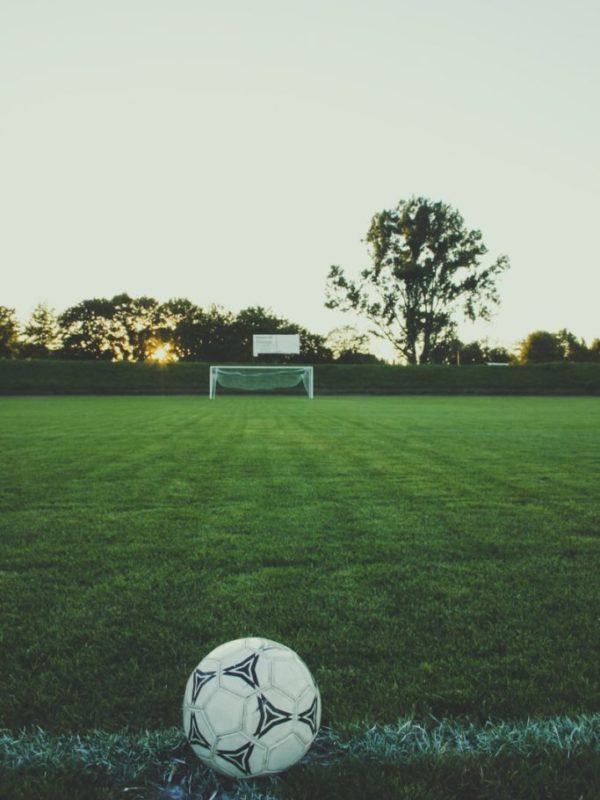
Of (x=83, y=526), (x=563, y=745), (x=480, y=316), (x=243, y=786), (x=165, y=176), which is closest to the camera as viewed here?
(x=243, y=786)

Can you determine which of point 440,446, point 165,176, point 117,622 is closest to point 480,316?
point 165,176

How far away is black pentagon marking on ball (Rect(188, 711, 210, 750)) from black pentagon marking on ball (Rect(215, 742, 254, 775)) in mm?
48

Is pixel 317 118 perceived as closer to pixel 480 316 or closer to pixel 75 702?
pixel 75 702

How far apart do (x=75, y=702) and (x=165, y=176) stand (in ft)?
99.7

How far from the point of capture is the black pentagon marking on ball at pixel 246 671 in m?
1.52

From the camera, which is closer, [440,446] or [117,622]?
[117,622]

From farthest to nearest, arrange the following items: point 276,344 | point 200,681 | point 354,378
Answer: point 354,378, point 276,344, point 200,681

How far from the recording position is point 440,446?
9.78 m

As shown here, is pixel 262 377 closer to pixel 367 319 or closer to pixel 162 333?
pixel 367 319

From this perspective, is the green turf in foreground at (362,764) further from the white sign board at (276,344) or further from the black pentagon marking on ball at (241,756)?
the white sign board at (276,344)

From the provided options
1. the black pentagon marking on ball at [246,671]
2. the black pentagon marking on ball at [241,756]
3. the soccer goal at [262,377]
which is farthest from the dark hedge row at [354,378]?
the black pentagon marking on ball at [241,756]

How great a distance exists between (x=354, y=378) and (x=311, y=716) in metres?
40.8

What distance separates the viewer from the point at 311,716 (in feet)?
5.05

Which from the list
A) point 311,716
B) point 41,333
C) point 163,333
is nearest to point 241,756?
point 311,716
